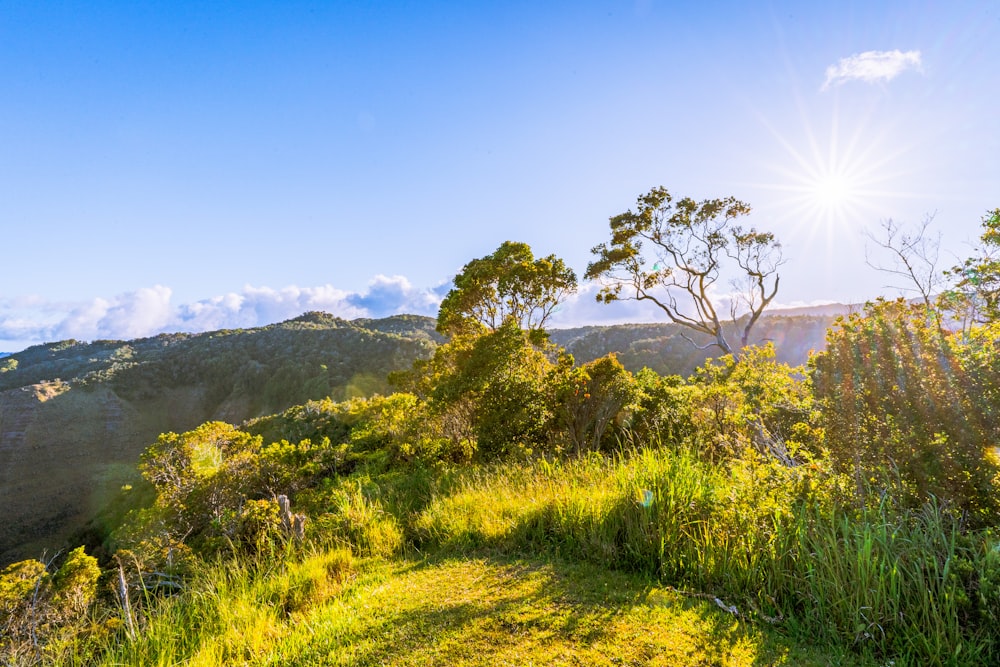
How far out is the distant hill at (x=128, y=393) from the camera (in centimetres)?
4138

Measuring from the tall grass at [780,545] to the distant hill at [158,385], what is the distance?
3358 cm

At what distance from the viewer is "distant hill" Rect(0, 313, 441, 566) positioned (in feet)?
136

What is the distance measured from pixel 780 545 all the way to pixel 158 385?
90.8 meters

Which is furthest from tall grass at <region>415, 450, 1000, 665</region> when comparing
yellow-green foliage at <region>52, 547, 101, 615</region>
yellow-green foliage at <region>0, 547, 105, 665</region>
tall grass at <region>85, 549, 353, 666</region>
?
yellow-green foliage at <region>52, 547, 101, 615</region>

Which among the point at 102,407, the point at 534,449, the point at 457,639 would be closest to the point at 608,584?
the point at 457,639

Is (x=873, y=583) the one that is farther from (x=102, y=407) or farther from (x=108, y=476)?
(x=102, y=407)

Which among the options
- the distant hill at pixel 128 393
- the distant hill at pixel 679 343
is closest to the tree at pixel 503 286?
the distant hill at pixel 679 343

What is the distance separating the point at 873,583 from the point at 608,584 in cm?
189

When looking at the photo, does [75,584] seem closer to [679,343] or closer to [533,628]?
[533,628]

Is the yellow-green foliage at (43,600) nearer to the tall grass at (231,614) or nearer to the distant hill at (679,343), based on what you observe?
the tall grass at (231,614)

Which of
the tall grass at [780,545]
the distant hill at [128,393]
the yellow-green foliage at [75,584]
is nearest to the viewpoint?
the tall grass at [780,545]

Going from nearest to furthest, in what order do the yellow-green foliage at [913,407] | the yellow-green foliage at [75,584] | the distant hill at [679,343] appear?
the yellow-green foliage at [913,407] < the yellow-green foliage at [75,584] < the distant hill at [679,343]

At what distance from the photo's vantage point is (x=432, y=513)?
19.9ft

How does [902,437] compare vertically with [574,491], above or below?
above
